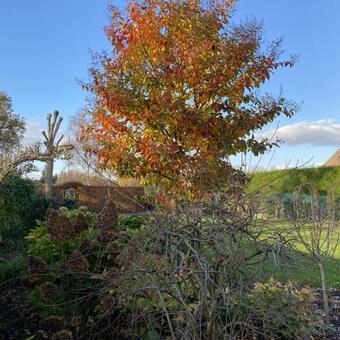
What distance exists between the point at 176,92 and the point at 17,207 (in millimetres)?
3593

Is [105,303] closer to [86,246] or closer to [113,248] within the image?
[113,248]

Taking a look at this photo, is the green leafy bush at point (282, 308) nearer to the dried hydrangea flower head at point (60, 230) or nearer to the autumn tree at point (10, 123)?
the dried hydrangea flower head at point (60, 230)

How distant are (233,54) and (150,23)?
4.71 feet

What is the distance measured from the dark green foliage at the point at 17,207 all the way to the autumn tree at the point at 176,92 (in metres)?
1.59

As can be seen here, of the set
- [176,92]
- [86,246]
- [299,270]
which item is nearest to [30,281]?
[86,246]

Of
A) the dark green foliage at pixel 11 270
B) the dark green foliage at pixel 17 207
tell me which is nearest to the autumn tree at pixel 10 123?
the dark green foliage at pixel 17 207

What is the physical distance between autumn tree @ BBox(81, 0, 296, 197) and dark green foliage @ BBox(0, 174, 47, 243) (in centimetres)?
159

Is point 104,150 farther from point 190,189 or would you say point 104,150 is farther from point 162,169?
point 190,189

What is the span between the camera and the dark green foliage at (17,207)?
770 centimetres

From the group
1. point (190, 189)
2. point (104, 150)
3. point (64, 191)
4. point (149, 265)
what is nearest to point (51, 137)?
point (64, 191)

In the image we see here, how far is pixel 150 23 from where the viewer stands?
7.74m

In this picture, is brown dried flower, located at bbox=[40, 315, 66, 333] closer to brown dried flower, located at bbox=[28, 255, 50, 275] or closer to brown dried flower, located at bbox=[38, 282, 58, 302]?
brown dried flower, located at bbox=[38, 282, 58, 302]

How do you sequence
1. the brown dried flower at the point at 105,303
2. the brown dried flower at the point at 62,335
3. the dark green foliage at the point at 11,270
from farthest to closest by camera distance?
the dark green foliage at the point at 11,270, the brown dried flower at the point at 105,303, the brown dried flower at the point at 62,335

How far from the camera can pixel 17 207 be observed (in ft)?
28.6
